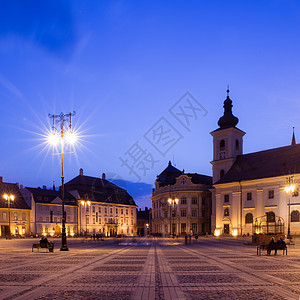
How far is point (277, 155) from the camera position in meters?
60.5

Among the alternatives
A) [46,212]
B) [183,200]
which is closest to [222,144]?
[183,200]

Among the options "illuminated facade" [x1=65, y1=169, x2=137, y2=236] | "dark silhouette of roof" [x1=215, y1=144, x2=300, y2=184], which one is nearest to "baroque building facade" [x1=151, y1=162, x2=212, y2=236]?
"illuminated facade" [x1=65, y1=169, x2=137, y2=236]

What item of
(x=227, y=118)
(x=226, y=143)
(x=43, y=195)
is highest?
(x=227, y=118)

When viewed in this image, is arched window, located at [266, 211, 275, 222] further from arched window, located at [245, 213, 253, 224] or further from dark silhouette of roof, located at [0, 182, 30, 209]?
dark silhouette of roof, located at [0, 182, 30, 209]

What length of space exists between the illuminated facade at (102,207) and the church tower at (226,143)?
29163 mm

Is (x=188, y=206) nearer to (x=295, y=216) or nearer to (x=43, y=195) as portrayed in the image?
(x=295, y=216)

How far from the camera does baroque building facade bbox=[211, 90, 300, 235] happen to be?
5375 centimetres

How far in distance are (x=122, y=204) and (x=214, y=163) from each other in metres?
31.9

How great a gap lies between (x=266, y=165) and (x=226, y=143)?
1158 cm

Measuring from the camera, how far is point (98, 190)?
8800 cm

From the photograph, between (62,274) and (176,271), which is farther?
(176,271)

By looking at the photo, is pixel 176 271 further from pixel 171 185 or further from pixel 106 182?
pixel 106 182

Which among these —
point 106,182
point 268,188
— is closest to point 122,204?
point 106,182

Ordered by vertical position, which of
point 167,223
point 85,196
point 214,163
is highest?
point 214,163
